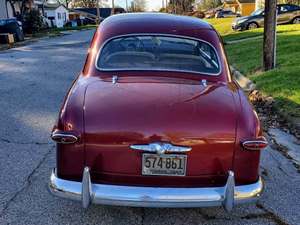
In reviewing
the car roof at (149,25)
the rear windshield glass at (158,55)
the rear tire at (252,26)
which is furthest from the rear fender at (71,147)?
the rear tire at (252,26)

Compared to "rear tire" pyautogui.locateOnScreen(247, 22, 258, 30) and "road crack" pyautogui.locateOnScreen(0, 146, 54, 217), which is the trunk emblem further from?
"rear tire" pyautogui.locateOnScreen(247, 22, 258, 30)

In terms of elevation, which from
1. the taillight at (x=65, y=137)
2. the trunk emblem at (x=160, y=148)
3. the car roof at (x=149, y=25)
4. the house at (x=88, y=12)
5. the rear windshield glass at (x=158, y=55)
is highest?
the car roof at (x=149, y=25)

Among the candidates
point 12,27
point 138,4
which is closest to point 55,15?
point 138,4

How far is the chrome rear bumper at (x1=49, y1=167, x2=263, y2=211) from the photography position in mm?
2994

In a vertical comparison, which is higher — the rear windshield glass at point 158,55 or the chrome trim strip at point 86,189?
the rear windshield glass at point 158,55

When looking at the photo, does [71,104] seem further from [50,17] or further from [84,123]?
[50,17]

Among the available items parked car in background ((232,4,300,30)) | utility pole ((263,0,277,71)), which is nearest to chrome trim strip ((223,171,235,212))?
utility pole ((263,0,277,71))

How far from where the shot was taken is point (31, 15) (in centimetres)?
3591

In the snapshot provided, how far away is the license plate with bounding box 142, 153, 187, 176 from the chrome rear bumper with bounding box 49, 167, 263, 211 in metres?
0.12

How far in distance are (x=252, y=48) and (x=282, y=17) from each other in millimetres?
11566

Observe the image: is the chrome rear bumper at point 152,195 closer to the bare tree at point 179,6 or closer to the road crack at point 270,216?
the road crack at point 270,216

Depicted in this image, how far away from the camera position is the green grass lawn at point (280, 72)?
710 centimetres

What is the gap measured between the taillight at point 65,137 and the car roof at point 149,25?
5.18ft

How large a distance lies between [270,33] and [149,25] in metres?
5.96
